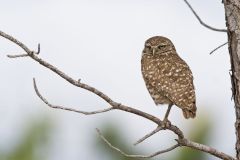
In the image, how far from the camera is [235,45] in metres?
9.77

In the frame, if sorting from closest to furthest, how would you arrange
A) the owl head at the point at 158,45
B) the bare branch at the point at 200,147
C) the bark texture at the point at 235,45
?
the bare branch at the point at 200,147 → the bark texture at the point at 235,45 → the owl head at the point at 158,45

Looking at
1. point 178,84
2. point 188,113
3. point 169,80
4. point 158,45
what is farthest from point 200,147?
point 158,45

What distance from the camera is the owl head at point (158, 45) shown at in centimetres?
1296

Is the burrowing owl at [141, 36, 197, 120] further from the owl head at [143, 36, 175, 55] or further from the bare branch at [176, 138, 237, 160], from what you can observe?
the bare branch at [176, 138, 237, 160]

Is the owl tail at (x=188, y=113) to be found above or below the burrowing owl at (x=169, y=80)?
below

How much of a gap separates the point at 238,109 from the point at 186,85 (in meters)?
1.74

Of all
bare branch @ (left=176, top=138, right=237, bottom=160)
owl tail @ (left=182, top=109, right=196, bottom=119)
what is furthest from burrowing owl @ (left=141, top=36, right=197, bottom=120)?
bare branch @ (left=176, top=138, right=237, bottom=160)

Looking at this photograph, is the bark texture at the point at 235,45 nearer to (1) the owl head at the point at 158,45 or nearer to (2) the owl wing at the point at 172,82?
(2) the owl wing at the point at 172,82

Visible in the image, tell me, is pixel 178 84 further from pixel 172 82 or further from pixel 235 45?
pixel 235 45

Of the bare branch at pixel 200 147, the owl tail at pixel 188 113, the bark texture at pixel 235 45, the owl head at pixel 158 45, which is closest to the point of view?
the bare branch at pixel 200 147

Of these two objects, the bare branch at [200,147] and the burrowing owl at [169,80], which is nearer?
the bare branch at [200,147]

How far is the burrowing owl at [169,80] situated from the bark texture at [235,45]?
94cm

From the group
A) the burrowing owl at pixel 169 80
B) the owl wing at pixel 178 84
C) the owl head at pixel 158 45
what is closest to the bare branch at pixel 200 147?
the burrowing owl at pixel 169 80

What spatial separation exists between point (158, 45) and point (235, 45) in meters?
3.48
